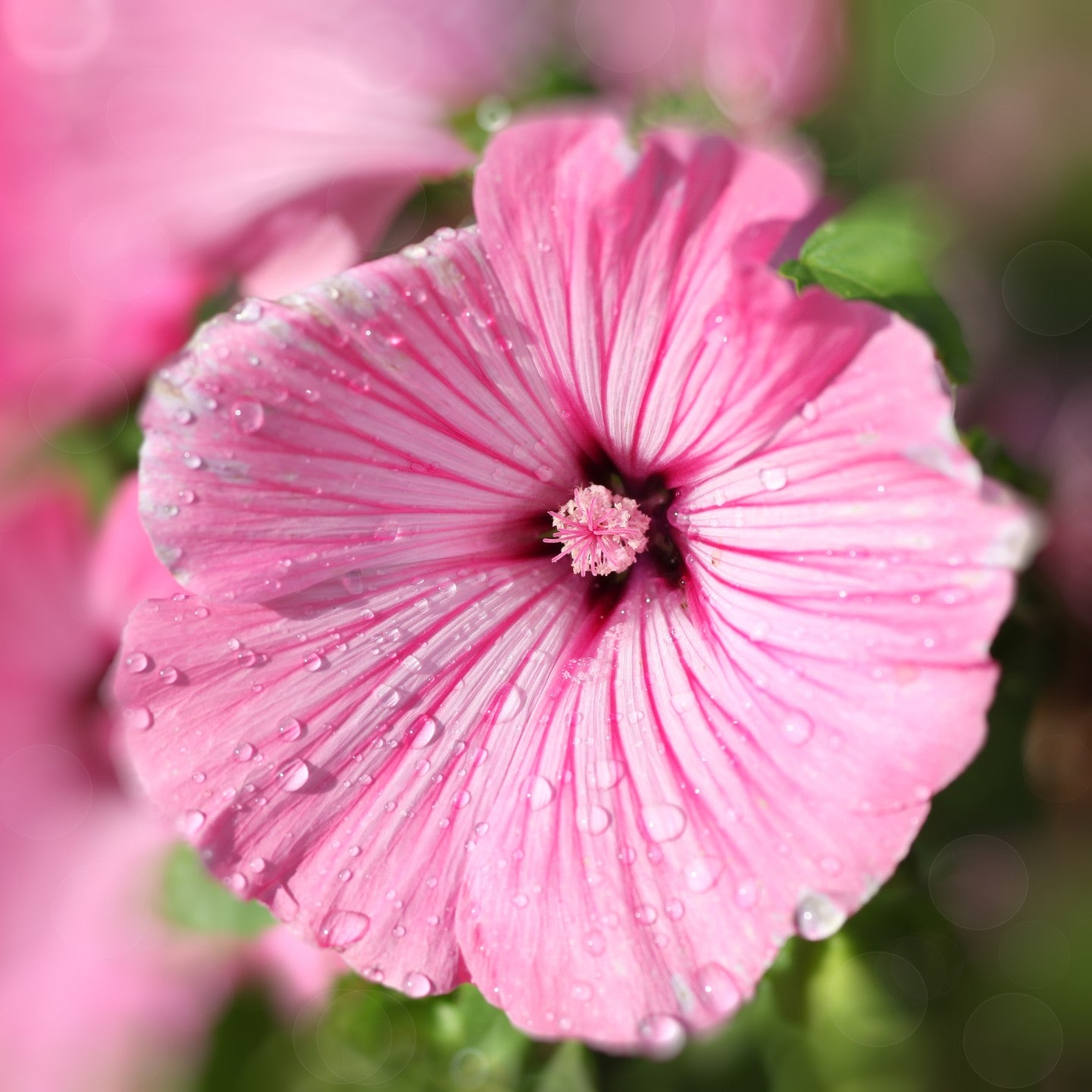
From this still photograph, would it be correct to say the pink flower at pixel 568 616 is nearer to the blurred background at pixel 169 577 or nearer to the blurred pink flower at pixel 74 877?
the blurred background at pixel 169 577

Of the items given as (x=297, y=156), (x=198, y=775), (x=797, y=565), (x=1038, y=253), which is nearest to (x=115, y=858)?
(x=198, y=775)

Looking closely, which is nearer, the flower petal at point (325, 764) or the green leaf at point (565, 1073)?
the flower petal at point (325, 764)

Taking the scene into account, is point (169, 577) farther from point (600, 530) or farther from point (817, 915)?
point (817, 915)

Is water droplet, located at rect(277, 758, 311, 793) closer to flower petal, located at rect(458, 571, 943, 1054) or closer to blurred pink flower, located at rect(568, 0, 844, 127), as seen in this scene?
flower petal, located at rect(458, 571, 943, 1054)

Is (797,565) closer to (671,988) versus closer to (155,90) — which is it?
(671,988)

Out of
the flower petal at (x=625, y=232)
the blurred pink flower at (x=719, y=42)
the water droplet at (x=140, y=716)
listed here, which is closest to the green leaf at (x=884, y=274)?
the flower petal at (x=625, y=232)

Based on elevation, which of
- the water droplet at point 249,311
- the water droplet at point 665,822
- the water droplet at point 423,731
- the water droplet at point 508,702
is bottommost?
the water droplet at point 665,822
